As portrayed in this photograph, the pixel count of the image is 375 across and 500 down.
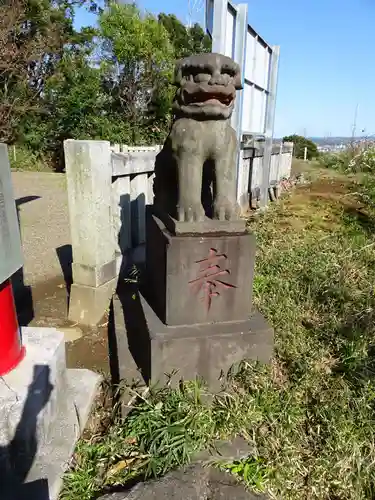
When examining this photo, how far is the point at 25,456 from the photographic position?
185cm

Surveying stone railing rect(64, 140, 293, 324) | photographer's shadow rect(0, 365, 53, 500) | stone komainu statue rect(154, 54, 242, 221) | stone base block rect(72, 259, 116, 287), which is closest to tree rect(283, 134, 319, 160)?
stone railing rect(64, 140, 293, 324)

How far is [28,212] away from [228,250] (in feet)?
21.7

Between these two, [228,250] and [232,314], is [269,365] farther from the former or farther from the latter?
[228,250]

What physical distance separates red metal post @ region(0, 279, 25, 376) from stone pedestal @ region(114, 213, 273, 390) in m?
0.73

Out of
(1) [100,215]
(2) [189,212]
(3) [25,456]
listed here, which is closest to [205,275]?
(2) [189,212]

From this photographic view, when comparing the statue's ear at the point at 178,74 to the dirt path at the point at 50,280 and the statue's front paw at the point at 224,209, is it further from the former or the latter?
the dirt path at the point at 50,280

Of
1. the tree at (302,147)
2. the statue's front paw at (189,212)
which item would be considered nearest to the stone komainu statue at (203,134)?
the statue's front paw at (189,212)

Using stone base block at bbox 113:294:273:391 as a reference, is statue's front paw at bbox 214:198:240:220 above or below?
above

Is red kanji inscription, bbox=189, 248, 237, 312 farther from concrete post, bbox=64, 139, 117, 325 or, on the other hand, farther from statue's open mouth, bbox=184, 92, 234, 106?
concrete post, bbox=64, 139, 117, 325

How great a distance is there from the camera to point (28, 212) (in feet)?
25.5

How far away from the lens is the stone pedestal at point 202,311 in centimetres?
228

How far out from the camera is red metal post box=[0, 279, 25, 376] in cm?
187

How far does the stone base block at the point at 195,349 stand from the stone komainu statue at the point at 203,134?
71 cm

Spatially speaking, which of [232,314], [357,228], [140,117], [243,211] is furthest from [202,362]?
[140,117]
